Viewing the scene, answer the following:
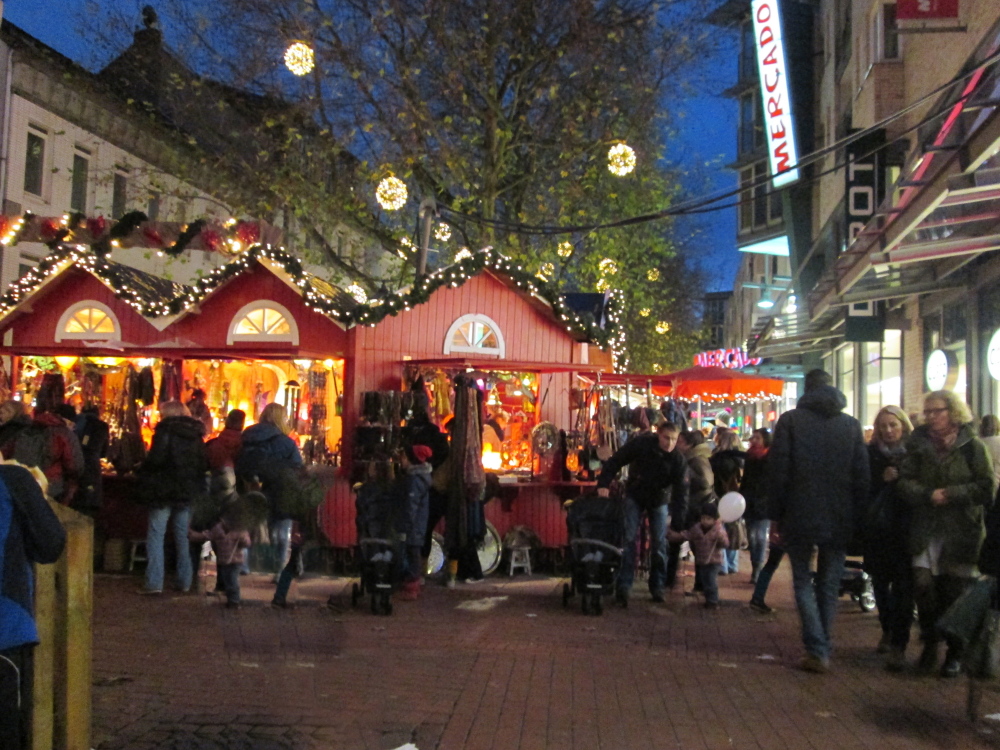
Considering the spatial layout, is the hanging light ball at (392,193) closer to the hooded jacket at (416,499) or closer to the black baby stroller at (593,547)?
the hooded jacket at (416,499)

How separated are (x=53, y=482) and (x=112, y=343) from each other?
337 cm

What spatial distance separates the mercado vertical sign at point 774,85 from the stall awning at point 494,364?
12583mm

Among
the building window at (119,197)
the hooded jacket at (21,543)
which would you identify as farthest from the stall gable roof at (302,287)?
the building window at (119,197)

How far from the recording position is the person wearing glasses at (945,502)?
759 cm

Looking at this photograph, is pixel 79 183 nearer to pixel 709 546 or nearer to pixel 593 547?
pixel 593 547

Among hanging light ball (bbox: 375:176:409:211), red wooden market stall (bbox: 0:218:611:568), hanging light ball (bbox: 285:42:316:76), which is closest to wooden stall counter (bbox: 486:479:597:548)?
red wooden market stall (bbox: 0:218:611:568)

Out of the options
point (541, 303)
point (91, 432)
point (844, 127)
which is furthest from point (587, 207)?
point (91, 432)

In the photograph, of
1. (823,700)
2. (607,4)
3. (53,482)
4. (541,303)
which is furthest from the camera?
(607,4)

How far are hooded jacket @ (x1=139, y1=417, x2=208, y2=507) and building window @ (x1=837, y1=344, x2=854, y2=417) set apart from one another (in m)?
16.1

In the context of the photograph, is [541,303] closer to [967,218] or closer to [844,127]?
[967,218]

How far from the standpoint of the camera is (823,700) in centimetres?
720

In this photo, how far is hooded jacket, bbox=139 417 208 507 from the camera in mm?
10945

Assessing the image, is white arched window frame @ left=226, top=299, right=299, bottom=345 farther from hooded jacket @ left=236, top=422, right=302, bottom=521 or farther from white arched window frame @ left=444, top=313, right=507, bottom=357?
hooded jacket @ left=236, top=422, right=302, bottom=521

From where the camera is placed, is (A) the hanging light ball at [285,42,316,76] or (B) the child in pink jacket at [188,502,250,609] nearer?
(B) the child in pink jacket at [188,502,250,609]
